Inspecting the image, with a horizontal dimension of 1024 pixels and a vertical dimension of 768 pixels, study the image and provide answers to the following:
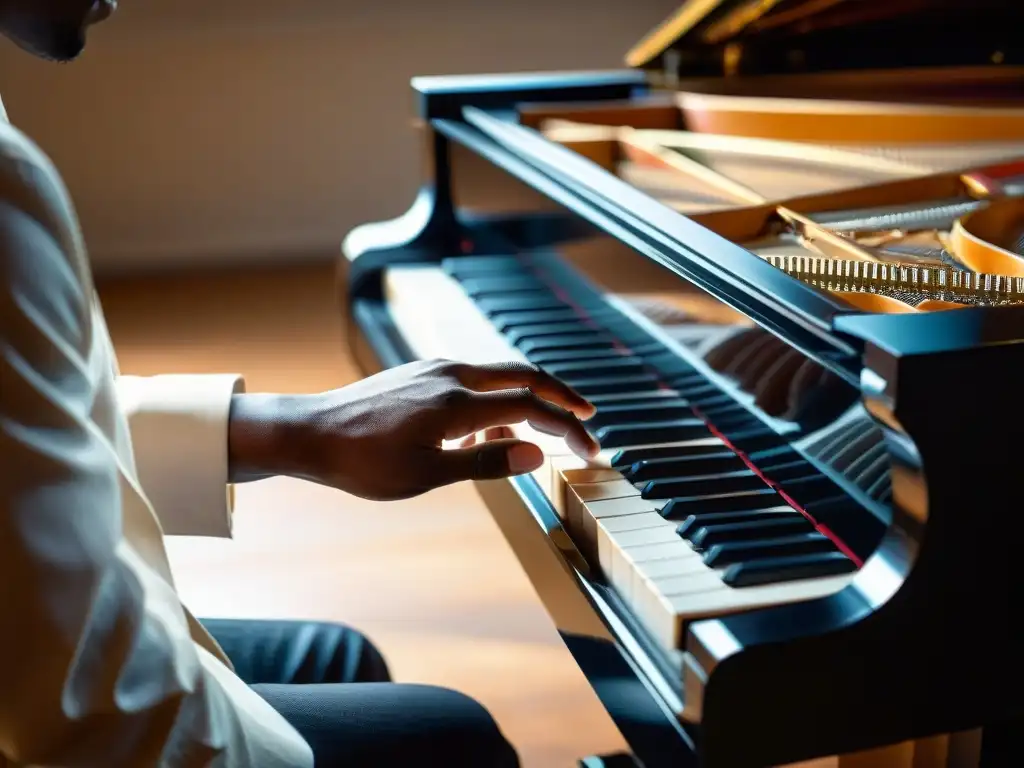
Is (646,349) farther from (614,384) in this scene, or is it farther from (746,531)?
(746,531)

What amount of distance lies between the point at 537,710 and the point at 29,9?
1.59 meters

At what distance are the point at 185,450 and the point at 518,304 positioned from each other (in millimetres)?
753

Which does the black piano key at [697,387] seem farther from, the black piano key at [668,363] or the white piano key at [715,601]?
the white piano key at [715,601]

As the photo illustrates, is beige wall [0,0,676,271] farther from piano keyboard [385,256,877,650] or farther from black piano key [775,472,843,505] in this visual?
black piano key [775,472,843,505]

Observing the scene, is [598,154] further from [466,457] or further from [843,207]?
[466,457]

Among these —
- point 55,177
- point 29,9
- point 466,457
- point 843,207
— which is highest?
point 29,9

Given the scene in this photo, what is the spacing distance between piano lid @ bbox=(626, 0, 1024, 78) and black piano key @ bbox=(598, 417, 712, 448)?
115 centimetres

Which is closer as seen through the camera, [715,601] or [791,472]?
[715,601]

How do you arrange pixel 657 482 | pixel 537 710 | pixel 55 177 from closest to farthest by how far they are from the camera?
1. pixel 55 177
2. pixel 657 482
3. pixel 537 710

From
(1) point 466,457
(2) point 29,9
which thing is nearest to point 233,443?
(1) point 466,457

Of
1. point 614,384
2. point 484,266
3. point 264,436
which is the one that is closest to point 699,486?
point 614,384

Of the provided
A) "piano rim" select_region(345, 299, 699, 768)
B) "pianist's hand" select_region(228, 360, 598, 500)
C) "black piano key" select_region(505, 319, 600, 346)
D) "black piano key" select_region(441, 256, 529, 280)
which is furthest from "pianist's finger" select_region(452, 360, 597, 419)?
"black piano key" select_region(441, 256, 529, 280)

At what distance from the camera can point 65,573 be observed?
79cm

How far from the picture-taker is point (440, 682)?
2.22 metres
